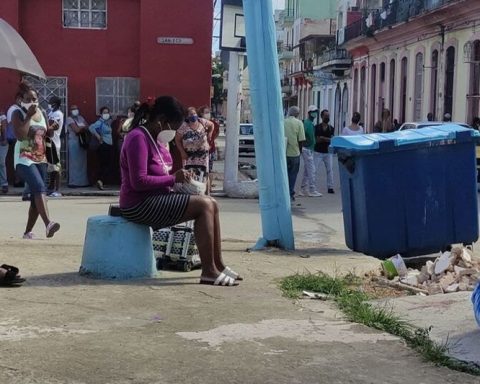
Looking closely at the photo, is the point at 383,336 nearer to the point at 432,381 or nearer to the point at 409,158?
the point at 432,381

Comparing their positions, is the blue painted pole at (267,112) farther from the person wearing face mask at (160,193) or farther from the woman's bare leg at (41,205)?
the woman's bare leg at (41,205)

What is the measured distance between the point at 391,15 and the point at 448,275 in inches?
1215

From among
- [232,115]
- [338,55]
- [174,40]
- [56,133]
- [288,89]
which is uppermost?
[338,55]

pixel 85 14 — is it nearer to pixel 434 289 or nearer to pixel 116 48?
pixel 116 48

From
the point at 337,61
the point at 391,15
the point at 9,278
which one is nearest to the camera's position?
the point at 9,278

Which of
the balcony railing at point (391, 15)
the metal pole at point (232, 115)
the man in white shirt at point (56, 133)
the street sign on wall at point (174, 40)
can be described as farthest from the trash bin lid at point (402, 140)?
the balcony railing at point (391, 15)

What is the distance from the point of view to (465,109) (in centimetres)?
2853

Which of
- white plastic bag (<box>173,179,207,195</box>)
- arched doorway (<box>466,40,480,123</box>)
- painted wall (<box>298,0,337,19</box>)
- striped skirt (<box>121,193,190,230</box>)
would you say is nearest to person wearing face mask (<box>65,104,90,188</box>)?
white plastic bag (<box>173,179,207,195</box>)

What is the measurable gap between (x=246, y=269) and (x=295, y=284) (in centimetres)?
86

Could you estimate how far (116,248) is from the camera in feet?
20.5

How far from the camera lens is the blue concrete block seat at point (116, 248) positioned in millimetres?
Answer: 6238

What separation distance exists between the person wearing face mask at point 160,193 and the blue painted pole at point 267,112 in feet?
5.99

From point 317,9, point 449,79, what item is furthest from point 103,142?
point 317,9

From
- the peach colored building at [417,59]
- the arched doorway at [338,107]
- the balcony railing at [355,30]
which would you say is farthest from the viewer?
the arched doorway at [338,107]
